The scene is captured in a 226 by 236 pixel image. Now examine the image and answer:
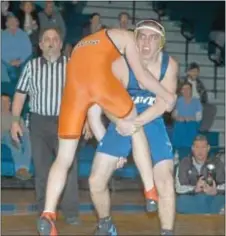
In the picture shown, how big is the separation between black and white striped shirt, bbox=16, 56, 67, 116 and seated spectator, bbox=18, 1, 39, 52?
149 inches

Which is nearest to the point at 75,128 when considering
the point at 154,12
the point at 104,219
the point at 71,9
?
the point at 104,219

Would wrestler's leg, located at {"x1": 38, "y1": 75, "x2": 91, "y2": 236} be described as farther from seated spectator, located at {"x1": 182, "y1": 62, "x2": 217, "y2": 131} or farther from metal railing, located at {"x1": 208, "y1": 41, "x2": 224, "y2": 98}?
metal railing, located at {"x1": 208, "y1": 41, "x2": 224, "y2": 98}

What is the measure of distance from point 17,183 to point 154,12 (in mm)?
4762

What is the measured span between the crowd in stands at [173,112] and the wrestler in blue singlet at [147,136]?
225cm

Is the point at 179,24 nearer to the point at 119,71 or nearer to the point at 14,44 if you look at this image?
the point at 14,44

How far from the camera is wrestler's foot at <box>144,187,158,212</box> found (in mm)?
6363

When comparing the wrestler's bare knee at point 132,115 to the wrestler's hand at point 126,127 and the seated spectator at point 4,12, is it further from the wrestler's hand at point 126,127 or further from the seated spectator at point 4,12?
the seated spectator at point 4,12

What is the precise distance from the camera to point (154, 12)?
14.0 metres

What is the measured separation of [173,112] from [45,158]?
11.6 feet

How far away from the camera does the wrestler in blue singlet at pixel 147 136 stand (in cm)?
641

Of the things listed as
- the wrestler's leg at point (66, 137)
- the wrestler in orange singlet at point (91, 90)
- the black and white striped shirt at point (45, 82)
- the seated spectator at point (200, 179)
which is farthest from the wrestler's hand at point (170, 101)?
the seated spectator at point (200, 179)

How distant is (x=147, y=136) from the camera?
6.45 meters

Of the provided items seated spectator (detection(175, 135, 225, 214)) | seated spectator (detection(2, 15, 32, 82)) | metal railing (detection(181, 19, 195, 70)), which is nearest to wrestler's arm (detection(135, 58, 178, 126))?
seated spectator (detection(175, 135, 225, 214))

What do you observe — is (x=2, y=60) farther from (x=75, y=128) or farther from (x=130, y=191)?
(x=75, y=128)
